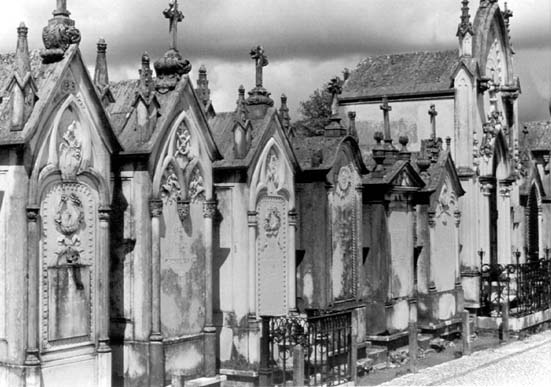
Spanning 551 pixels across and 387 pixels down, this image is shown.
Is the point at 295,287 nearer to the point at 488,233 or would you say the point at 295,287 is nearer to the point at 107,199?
the point at 107,199

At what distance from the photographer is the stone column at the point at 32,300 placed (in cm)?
1074

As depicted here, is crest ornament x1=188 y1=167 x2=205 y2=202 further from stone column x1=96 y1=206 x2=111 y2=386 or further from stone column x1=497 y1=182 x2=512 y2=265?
stone column x1=497 y1=182 x2=512 y2=265

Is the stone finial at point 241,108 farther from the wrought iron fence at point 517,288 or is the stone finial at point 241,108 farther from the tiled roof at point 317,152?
the wrought iron fence at point 517,288

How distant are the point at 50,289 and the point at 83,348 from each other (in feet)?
3.13

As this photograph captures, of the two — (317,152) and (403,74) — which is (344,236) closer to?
(317,152)

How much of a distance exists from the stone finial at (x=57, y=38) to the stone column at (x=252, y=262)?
179 inches

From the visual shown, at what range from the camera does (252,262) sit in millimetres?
14797

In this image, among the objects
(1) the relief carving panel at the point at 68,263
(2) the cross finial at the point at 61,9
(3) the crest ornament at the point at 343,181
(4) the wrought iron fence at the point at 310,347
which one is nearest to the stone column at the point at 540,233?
(3) the crest ornament at the point at 343,181

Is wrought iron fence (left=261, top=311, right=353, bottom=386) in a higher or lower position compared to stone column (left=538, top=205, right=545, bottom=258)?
lower

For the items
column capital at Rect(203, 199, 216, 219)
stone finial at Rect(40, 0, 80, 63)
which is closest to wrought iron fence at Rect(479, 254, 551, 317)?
column capital at Rect(203, 199, 216, 219)

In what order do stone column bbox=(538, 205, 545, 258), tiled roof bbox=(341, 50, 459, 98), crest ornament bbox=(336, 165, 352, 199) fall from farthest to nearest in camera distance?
1. stone column bbox=(538, 205, 545, 258)
2. tiled roof bbox=(341, 50, 459, 98)
3. crest ornament bbox=(336, 165, 352, 199)

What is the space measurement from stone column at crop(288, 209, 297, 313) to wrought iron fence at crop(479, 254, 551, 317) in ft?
32.6

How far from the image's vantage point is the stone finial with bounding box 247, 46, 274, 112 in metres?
15.4

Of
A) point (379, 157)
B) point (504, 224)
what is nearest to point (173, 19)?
point (379, 157)
